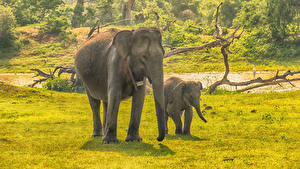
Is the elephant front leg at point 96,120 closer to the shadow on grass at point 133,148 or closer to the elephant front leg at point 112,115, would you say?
the shadow on grass at point 133,148

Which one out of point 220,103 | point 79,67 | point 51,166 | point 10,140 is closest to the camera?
point 51,166

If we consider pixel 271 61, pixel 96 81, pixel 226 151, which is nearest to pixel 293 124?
pixel 226 151

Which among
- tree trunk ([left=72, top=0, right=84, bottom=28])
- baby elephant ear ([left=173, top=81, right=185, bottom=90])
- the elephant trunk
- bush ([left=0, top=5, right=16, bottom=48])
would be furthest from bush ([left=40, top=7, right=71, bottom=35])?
the elephant trunk

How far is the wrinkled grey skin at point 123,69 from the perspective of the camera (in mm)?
10352

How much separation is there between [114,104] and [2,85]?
1633 cm

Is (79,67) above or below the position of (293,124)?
above

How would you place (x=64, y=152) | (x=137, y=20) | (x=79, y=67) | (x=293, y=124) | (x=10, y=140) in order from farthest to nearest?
(x=137, y=20)
(x=293, y=124)
(x=79, y=67)
(x=10, y=140)
(x=64, y=152)

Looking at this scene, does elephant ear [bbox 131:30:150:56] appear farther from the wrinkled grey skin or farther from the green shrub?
the green shrub

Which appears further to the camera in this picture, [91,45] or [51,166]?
[91,45]

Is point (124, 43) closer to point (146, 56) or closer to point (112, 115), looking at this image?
point (146, 56)

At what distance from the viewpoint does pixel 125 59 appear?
35.8 feet

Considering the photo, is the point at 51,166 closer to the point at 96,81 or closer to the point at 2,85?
the point at 96,81

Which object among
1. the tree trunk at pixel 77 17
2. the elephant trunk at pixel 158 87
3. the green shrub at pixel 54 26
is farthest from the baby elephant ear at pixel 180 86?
the tree trunk at pixel 77 17

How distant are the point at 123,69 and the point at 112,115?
138 centimetres
